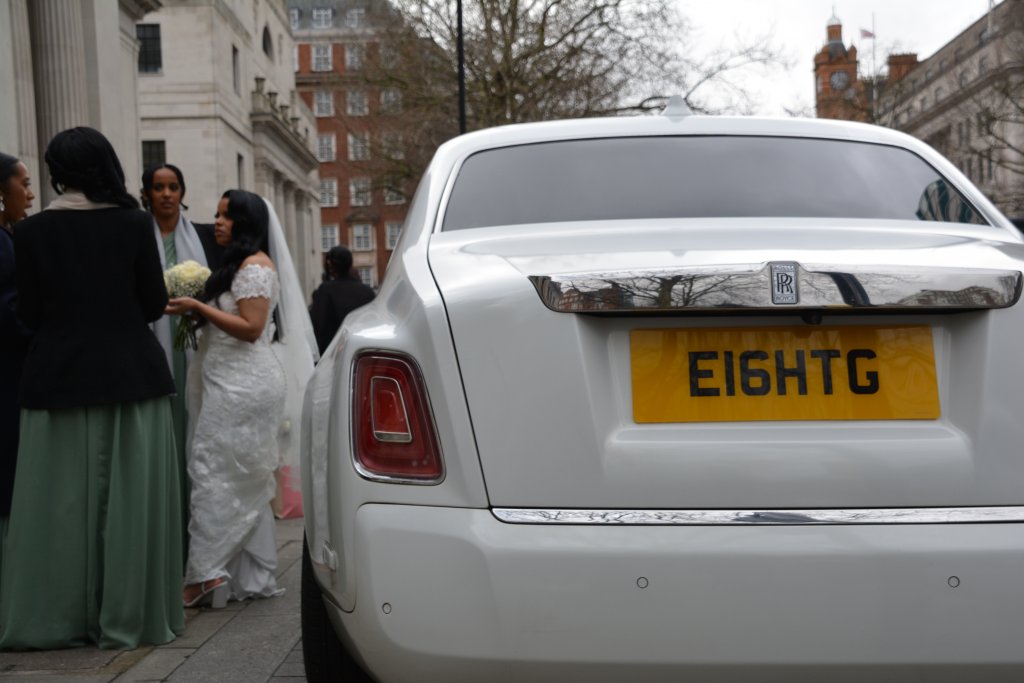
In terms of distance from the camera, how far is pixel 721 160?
3.40 meters

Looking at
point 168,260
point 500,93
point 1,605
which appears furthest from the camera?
point 500,93

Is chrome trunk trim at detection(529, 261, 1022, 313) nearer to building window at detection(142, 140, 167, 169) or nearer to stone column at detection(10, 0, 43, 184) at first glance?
stone column at detection(10, 0, 43, 184)

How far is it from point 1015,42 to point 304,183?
47.6 m

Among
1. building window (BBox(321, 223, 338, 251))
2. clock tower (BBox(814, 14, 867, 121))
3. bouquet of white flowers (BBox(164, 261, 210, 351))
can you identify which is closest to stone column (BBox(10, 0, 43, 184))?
bouquet of white flowers (BBox(164, 261, 210, 351))

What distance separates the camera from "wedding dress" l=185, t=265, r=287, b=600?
5.43 meters

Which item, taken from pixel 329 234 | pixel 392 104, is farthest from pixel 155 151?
pixel 329 234

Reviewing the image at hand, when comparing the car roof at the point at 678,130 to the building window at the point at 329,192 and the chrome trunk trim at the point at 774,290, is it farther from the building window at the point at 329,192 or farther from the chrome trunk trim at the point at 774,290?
the building window at the point at 329,192

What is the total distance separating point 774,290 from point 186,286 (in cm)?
380

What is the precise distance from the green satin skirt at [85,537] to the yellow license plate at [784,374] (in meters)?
2.84

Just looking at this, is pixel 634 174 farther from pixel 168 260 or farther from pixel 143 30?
pixel 143 30

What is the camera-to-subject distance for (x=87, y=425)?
4590mm

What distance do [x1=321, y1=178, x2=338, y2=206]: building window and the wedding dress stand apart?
98.6 meters

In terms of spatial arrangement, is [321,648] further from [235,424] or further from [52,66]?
[52,66]

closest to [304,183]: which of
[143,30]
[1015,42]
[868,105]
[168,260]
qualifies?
[143,30]
